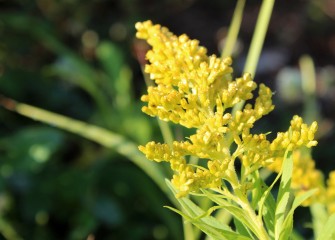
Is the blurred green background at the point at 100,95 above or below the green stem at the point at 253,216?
above

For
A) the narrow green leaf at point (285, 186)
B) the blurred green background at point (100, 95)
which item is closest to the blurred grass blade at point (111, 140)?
the blurred green background at point (100, 95)

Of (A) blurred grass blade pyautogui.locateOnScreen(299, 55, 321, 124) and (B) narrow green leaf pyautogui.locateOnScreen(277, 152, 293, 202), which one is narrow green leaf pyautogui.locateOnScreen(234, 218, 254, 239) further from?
(A) blurred grass blade pyautogui.locateOnScreen(299, 55, 321, 124)

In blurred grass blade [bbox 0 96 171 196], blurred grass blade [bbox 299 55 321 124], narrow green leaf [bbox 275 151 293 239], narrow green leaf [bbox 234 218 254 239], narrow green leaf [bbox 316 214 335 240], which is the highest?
blurred grass blade [bbox 299 55 321 124]

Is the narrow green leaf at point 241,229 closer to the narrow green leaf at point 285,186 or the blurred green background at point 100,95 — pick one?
the narrow green leaf at point 285,186

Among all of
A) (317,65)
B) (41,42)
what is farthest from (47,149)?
(317,65)

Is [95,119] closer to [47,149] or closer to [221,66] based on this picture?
[47,149]

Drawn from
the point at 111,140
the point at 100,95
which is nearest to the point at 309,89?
the point at 100,95

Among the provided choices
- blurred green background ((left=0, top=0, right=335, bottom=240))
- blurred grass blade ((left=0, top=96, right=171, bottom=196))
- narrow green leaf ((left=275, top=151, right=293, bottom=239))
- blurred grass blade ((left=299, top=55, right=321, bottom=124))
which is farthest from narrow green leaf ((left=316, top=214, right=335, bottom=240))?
blurred grass blade ((left=299, top=55, right=321, bottom=124))
